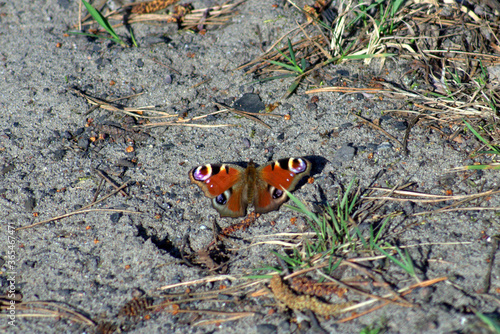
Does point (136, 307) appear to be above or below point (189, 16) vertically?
below

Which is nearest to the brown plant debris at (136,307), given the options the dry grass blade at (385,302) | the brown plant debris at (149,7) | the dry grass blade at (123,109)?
the dry grass blade at (385,302)

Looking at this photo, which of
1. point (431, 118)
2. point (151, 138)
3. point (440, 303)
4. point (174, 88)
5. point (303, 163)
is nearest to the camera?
point (440, 303)

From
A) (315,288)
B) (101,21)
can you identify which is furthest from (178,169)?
(101,21)

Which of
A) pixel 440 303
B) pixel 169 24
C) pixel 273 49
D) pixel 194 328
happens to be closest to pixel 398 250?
pixel 440 303

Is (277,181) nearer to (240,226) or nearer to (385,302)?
(240,226)

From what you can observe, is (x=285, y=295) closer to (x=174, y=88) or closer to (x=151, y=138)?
(x=151, y=138)
